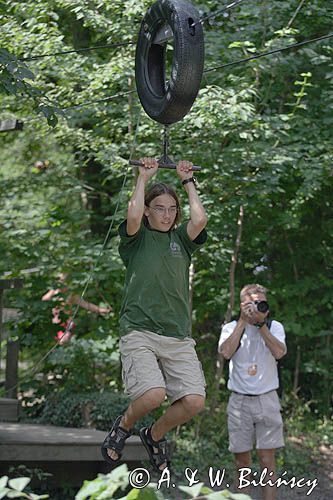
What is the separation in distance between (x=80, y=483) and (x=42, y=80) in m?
3.44

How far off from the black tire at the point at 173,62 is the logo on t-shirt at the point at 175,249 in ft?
2.07

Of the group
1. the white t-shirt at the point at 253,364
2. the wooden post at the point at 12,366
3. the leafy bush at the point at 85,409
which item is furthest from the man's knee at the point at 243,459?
the wooden post at the point at 12,366

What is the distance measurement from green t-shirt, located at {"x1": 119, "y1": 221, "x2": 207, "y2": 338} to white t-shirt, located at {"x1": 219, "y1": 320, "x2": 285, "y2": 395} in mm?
1321

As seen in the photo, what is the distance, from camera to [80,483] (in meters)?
6.49

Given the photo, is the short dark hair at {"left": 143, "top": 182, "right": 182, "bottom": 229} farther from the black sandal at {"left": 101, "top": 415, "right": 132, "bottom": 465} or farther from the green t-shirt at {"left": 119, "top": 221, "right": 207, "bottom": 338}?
the black sandal at {"left": 101, "top": 415, "right": 132, "bottom": 465}

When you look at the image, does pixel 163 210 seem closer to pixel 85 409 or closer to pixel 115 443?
pixel 115 443

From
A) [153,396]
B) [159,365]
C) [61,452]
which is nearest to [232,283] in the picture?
[61,452]

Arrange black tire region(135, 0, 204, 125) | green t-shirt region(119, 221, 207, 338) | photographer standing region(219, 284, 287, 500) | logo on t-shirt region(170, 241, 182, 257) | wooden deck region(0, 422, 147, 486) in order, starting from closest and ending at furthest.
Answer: black tire region(135, 0, 204, 125)
green t-shirt region(119, 221, 207, 338)
logo on t-shirt region(170, 241, 182, 257)
photographer standing region(219, 284, 287, 500)
wooden deck region(0, 422, 147, 486)

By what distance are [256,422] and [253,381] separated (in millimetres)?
279

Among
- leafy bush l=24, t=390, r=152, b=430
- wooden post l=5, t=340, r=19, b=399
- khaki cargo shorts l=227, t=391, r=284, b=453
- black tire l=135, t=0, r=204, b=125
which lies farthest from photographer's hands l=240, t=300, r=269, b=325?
wooden post l=5, t=340, r=19, b=399

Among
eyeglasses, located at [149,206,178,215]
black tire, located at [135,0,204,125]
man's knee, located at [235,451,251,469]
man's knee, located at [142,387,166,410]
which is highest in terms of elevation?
black tire, located at [135,0,204,125]

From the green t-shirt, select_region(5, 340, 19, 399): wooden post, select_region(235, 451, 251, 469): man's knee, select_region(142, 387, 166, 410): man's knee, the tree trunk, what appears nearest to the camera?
select_region(142, 387, 166, 410): man's knee

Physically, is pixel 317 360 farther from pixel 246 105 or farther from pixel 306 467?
pixel 246 105

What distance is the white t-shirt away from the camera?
5625mm
